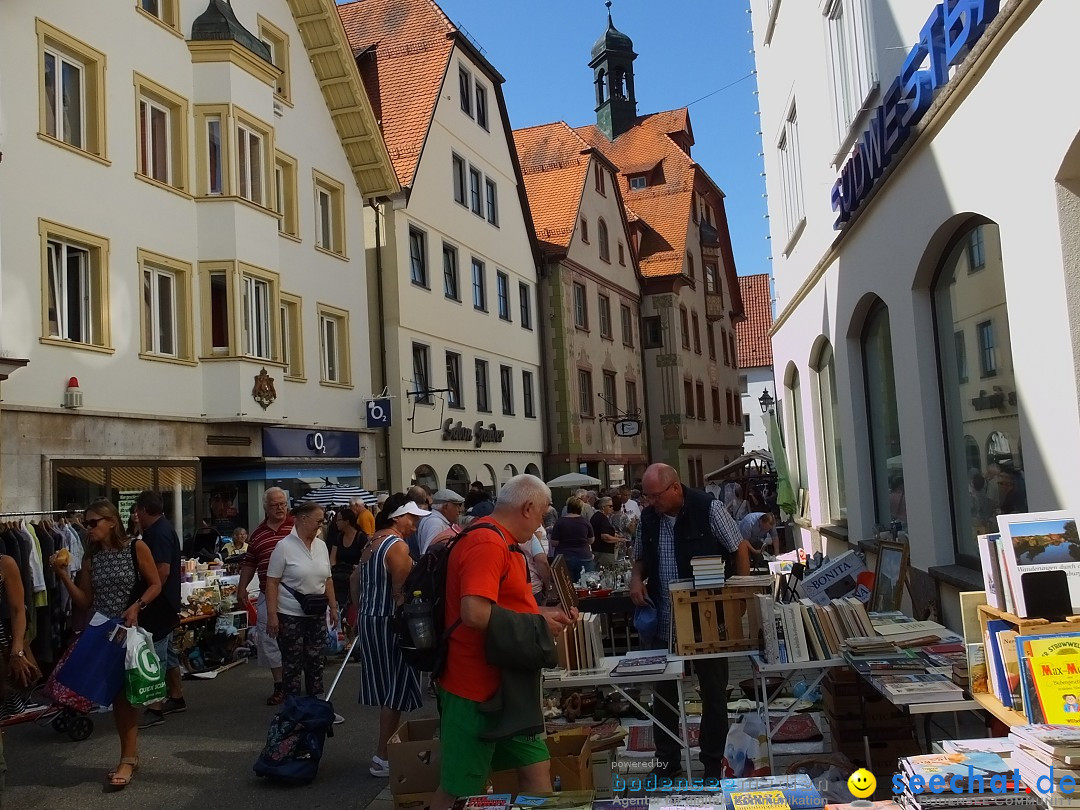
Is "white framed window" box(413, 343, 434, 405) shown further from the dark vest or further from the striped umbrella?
→ the dark vest

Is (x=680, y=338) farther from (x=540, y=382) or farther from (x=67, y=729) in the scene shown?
(x=67, y=729)

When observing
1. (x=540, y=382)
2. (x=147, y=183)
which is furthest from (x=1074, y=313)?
(x=540, y=382)

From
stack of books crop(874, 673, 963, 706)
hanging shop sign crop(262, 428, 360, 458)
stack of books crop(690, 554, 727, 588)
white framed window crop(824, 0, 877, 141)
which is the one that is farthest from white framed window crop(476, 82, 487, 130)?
stack of books crop(874, 673, 963, 706)

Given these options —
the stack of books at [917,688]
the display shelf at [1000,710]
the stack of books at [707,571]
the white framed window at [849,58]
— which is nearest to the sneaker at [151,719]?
the stack of books at [707,571]

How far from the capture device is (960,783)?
3.74 metres

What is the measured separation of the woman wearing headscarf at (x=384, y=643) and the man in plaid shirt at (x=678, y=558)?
5.39 ft

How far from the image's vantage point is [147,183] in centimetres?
1684

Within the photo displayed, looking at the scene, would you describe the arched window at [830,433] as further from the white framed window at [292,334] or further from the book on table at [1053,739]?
the white framed window at [292,334]

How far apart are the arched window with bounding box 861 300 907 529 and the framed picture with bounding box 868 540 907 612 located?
98 centimetres

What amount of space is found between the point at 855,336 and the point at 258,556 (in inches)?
257

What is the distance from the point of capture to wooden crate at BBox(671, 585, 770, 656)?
21.4 ft

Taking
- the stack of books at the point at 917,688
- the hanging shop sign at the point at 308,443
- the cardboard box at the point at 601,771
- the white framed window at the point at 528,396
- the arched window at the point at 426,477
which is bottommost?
the cardboard box at the point at 601,771

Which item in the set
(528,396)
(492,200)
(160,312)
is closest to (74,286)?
(160,312)

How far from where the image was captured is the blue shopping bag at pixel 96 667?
7316 mm
